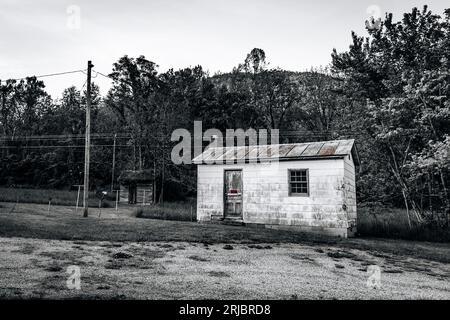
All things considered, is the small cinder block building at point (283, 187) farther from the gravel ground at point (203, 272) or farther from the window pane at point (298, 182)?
the gravel ground at point (203, 272)

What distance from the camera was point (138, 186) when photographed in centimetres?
3170

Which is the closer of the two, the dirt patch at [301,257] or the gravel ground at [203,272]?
the gravel ground at [203,272]

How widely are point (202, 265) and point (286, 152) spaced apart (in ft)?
32.4

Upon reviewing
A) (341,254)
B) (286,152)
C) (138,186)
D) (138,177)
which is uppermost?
(286,152)

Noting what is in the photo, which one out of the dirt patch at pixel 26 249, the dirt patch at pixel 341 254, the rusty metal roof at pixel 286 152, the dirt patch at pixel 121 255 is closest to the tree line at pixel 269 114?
the rusty metal roof at pixel 286 152

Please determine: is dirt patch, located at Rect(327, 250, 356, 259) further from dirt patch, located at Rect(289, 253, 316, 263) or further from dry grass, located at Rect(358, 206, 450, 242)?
dry grass, located at Rect(358, 206, 450, 242)

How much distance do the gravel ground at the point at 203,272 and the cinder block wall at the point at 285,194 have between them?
14.1 feet

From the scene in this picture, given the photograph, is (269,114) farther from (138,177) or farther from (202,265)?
(202,265)

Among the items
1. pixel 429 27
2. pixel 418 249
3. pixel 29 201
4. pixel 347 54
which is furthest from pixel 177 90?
pixel 418 249

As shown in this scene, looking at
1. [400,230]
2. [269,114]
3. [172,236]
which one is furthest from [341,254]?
[269,114]

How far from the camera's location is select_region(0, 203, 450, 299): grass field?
5660 millimetres

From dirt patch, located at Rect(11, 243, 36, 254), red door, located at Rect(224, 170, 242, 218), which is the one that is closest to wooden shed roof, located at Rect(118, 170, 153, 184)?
red door, located at Rect(224, 170, 242, 218)

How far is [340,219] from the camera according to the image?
14.7 meters

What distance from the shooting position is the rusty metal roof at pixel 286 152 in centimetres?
1538
